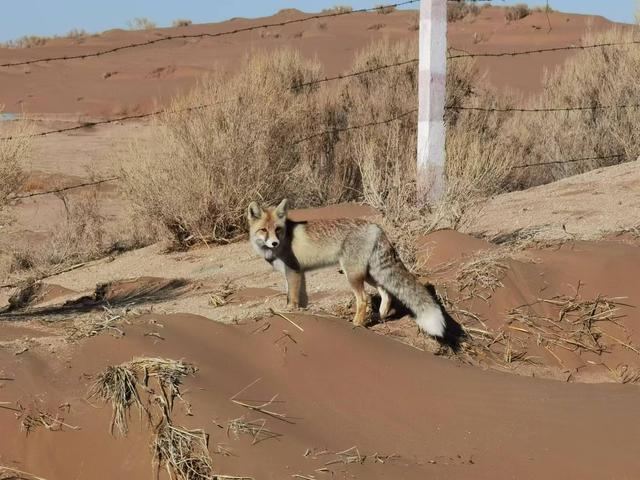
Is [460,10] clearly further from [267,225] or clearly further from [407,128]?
[267,225]

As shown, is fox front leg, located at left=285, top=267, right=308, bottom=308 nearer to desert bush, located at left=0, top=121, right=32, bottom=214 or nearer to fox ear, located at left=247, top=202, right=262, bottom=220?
fox ear, located at left=247, top=202, right=262, bottom=220

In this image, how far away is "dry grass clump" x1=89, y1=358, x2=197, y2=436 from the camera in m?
5.41

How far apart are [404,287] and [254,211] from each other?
139 cm

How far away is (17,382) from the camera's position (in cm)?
553

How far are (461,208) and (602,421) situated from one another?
3.97 meters

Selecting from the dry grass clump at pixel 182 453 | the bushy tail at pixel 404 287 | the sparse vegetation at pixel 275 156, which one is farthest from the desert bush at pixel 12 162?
the dry grass clump at pixel 182 453

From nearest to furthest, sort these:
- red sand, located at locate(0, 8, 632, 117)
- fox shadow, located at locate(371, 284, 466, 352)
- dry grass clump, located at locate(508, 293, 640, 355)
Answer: fox shadow, located at locate(371, 284, 466, 352), dry grass clump, located at locate(508, 293, 640, 355), red sand, located at locate(0, 8, 632, 117)

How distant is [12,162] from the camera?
10.5 m

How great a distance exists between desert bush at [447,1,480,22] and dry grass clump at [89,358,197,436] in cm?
5066

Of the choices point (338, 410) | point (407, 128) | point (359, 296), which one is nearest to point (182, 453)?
point (338, 410)

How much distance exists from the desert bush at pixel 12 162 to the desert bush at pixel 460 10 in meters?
45.9

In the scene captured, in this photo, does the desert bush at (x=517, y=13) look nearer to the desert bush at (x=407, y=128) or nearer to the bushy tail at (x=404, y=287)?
the desert bush at (x=407, y=128)

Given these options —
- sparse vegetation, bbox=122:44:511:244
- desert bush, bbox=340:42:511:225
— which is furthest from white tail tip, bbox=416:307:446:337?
desert bush, bbox=340:42:511:225

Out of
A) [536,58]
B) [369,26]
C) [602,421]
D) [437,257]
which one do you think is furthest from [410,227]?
[369,26]
